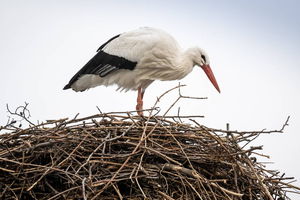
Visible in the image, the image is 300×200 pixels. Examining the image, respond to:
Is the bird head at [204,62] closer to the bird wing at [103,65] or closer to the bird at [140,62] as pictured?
the bird at [140,62]

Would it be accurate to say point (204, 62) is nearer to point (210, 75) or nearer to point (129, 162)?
point (210, 75)

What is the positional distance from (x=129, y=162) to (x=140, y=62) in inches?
98.6

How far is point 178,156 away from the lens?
144 inches

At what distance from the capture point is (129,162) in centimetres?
350

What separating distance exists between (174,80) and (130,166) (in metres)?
2.76

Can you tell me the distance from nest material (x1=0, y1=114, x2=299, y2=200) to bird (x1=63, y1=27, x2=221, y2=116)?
2.08m

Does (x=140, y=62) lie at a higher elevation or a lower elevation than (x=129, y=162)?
higher

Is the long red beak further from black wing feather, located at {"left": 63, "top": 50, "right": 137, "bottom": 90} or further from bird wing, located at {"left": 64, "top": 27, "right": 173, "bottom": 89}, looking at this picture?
black wing feather, located at {"left": 63, "top": 50, "right": 137, "bottom": 90}

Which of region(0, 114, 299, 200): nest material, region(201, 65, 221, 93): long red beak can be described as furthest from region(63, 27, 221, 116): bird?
region(0, 114, 299, 200): nest material

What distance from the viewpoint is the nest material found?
339cm

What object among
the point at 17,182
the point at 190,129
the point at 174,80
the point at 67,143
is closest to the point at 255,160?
the point at 190,129

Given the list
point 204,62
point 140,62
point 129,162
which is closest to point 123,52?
point 140,62

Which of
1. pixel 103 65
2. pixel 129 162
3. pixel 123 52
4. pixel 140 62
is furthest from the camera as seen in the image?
pixel 103 65

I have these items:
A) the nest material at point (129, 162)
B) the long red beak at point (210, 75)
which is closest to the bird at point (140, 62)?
the long red beak at point (210, 75)
